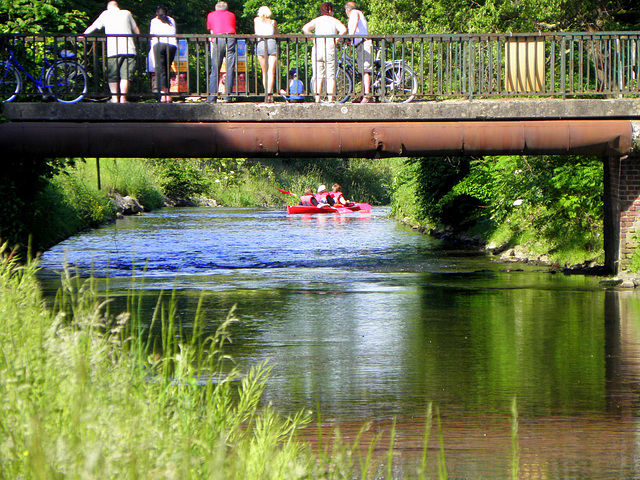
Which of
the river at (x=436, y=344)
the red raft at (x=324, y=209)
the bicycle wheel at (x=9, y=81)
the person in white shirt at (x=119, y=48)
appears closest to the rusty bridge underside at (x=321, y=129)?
the bicycle wheel at (x=9, y=81)

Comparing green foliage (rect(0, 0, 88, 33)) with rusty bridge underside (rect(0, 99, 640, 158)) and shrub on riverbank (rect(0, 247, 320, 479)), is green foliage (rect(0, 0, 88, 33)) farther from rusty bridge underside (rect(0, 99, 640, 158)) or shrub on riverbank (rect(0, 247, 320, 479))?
shrub on riverbank (rect(0, 247, 320, 479))

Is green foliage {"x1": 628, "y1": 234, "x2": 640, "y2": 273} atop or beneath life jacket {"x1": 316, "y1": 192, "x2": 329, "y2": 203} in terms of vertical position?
beneath

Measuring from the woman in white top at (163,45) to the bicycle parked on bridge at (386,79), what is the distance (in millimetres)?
2857

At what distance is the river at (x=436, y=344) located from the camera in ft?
20.6

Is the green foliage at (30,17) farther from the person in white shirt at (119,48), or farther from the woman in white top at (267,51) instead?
the woman in white top at (267,51)

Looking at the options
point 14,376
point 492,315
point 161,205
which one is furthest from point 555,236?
point 161,205

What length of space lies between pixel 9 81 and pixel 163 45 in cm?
261

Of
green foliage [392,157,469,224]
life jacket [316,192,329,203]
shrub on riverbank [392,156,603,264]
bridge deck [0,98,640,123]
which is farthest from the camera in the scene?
life jacket [316,192,329,203]

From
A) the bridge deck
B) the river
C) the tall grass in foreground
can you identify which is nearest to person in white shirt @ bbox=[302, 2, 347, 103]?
the bridge deck

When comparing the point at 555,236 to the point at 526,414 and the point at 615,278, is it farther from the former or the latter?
the point at 526,414

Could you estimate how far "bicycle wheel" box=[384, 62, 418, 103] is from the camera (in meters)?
15.5

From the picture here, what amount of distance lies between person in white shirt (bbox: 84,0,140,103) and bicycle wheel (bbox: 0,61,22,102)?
133cm

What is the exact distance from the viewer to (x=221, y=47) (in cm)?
1551

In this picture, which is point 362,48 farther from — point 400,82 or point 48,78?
point 48,78
